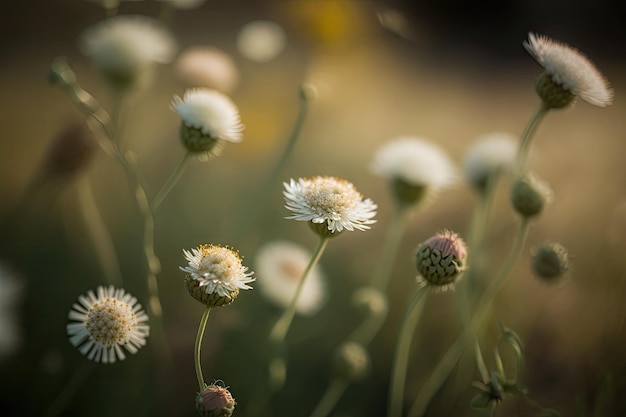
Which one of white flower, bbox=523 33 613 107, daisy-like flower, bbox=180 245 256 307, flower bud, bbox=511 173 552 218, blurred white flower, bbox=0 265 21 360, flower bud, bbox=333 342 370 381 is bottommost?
blurred white flower, bbox=0 265 21 360

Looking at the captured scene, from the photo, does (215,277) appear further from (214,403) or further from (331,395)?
(331,395)

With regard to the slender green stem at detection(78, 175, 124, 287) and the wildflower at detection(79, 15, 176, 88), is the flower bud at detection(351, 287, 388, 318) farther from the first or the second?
the wildflower at detection(79, 15, 176, 88)

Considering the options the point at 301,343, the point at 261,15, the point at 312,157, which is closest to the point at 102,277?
the point at 301,343

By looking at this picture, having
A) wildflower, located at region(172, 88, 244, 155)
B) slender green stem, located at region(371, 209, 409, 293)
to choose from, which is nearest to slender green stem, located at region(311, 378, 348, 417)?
slender green stem, located at region(371, 209, 409, 293)

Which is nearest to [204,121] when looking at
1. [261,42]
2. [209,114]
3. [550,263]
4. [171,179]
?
[209,114]

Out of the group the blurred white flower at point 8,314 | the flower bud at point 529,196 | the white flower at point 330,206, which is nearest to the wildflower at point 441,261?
the white flower at point 330,206
